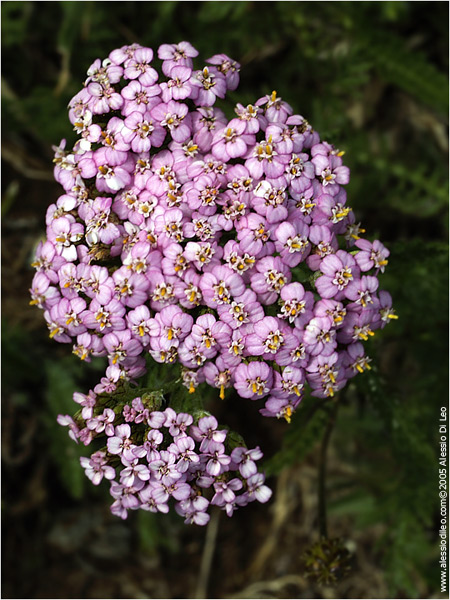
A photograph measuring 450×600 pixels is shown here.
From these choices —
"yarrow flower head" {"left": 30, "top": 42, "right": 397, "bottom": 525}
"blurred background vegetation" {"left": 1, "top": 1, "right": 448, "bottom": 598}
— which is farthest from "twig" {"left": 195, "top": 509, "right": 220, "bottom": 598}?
"yarrow flower head" {"left": 30, "top": 42, "right": 397, "bottom": 525}

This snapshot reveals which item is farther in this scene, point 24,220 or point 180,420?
point 24,220

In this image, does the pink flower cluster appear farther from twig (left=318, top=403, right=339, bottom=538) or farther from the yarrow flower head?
twig (left=318, top=403, right=339, bottom=538)

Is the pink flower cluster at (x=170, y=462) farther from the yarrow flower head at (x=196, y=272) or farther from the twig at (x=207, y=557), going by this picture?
the twig at (x=207, y=557)

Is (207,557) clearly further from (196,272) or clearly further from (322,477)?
(196,272)

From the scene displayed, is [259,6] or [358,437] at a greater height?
[259,6]

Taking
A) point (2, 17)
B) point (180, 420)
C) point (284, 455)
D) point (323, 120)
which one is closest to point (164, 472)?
point (180, 420)

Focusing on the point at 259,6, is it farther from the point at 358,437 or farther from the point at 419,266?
the point at 358,437

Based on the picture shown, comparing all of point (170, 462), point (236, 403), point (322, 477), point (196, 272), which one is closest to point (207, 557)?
point (236, 403)
